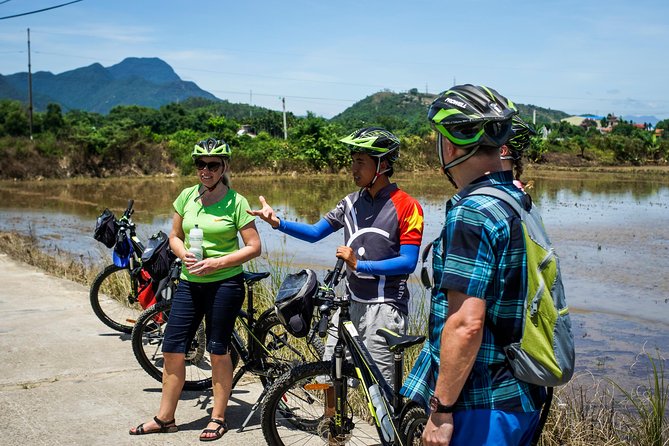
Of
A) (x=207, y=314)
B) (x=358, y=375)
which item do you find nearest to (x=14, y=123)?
(x=207, y=314)

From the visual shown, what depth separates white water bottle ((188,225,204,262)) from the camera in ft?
14.8

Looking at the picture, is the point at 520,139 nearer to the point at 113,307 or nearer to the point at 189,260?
the point at 189,260

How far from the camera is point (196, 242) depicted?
14.8 ft

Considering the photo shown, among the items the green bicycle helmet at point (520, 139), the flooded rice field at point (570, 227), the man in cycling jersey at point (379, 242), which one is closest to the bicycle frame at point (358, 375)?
the man in cycling jersey at point (379, 242)

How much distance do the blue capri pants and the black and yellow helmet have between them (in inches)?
97.5

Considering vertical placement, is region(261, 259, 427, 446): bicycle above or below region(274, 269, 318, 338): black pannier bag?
below

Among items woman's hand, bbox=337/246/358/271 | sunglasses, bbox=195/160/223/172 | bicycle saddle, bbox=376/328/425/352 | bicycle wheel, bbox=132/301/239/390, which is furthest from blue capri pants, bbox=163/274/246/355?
bicycle saddle, bbox=376/328/425/352

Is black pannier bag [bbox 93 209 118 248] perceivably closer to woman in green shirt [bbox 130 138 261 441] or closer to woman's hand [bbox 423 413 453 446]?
woman in green shirt [bbox 130 138 261 441]

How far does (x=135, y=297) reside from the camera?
7.05 m

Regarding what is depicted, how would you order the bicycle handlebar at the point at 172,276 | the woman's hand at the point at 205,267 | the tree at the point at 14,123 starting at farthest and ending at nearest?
the tree at the point at 14,123, the bicycle handlebar at the point at 172,276, the woman's hand at the point at 205,267

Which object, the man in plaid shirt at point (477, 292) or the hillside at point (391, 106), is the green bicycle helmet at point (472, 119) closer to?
the man in plaid shirt at point (477, 292)

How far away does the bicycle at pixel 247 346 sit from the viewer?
4945 millimetres

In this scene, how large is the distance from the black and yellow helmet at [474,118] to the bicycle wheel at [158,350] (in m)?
3.14

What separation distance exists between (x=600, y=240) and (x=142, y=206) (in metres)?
14.6
